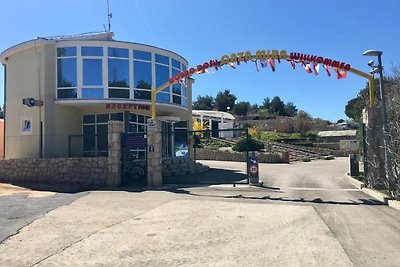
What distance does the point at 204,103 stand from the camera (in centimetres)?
10112

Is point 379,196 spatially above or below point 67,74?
below

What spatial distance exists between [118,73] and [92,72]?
4.52ft

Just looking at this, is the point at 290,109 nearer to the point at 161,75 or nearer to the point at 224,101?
the point at 224,101

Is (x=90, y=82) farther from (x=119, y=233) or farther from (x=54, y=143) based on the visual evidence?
(x=119, y=233)

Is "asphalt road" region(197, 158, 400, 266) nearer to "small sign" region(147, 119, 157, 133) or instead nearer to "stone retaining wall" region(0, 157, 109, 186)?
"small sign" region(147, 119, 157, 133)

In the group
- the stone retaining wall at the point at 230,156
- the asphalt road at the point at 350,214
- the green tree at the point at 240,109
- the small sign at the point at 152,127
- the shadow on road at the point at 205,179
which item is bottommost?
the asphalt road at the point at 350,214

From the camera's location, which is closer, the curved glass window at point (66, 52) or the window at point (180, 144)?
the curved glass window at point (66, 52)

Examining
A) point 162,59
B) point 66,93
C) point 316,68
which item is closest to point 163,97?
point 162,59

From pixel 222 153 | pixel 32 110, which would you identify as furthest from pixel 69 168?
pixel 222 153

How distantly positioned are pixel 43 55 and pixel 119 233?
621 inches

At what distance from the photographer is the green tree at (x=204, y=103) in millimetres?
99188

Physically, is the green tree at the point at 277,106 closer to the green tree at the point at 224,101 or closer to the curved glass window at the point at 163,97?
the green tree at the point at 224,101

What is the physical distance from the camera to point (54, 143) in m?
20.9

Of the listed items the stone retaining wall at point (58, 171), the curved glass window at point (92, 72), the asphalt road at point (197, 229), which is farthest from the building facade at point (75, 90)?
the asphalt road at point (197, 229)
